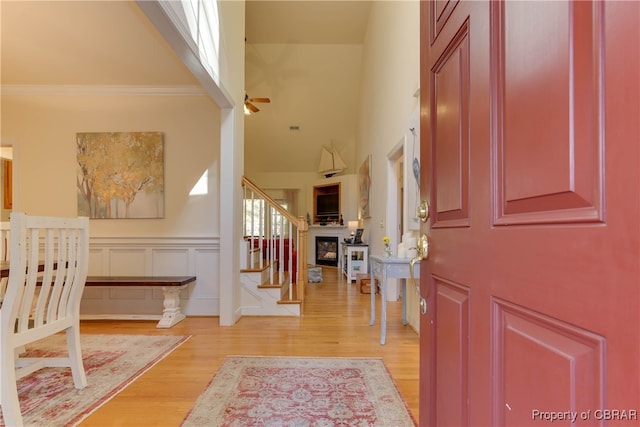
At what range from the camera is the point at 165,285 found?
10.3ft

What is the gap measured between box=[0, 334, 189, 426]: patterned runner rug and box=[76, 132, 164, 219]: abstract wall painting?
1390mm

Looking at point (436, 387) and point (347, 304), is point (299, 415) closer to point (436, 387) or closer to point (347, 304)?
point (436, 387)

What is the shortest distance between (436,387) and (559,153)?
772 millimetres

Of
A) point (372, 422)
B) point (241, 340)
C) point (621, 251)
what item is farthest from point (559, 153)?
point (241, 340)

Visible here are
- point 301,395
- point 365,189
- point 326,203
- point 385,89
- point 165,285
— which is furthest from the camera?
point 326,203

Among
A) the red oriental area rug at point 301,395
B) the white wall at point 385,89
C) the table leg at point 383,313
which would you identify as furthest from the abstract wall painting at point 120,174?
the white wall at point 385,89

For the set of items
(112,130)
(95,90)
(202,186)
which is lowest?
(202,186)

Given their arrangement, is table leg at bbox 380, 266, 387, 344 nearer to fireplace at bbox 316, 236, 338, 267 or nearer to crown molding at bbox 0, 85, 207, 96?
crown molding at bbox 0, 85, 207, 96

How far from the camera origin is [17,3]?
2252 mm

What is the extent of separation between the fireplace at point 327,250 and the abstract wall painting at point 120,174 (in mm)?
4801

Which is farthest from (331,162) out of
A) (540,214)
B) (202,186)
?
(540,214)

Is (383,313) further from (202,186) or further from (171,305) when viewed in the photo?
(202,186)

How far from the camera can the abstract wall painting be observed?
3.59 m

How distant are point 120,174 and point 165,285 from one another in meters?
1.46
